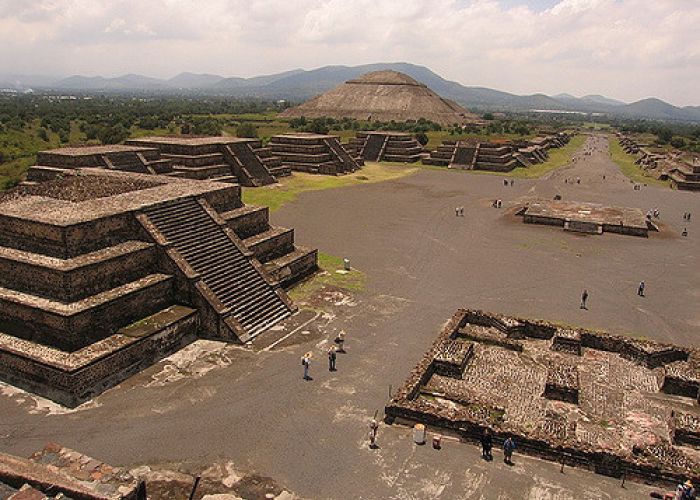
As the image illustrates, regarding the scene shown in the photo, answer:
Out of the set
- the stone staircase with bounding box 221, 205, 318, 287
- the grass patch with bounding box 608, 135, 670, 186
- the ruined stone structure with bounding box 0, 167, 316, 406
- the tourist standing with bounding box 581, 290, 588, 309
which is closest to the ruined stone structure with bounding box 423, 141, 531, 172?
the grass patch with bounding box 608, 135, 670, 186

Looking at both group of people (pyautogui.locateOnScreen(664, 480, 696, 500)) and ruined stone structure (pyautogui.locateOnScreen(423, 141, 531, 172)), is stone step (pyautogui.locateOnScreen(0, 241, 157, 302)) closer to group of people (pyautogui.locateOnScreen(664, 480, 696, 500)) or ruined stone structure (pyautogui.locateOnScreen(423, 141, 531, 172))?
group of people (pyautogui.locateOnScreen(664, 480, 696, 500))

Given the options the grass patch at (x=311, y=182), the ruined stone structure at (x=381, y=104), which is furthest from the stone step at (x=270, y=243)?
the ruined stone structure at (x=381, y=104)

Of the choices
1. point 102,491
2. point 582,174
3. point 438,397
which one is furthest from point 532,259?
point 582,174

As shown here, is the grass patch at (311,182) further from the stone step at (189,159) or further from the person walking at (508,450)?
the person walking at (508,450)

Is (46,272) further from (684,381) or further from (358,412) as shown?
(684,381)

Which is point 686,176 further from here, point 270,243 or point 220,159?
point 270,243
